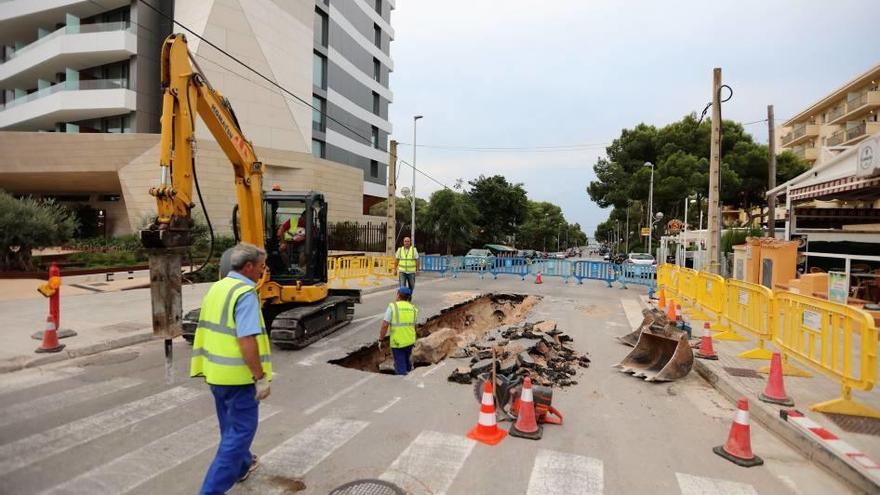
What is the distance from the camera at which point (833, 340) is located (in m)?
5.18

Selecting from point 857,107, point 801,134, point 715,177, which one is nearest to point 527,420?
point 715,177

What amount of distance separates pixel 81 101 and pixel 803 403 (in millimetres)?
36508

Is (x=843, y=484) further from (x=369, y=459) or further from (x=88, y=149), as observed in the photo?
(x=88, y=149)

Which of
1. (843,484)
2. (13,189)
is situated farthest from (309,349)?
(13,189)

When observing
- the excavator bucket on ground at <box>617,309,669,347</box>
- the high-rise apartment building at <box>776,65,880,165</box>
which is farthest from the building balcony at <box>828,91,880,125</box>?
the excavator bucket on ground at <box>617,309,669,347</box>

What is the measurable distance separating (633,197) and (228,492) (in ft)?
147

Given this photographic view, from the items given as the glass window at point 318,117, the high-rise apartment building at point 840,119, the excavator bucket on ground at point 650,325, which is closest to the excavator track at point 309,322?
the excavator bucket on ground at point 650,325

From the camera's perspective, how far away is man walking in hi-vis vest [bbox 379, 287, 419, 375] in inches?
255

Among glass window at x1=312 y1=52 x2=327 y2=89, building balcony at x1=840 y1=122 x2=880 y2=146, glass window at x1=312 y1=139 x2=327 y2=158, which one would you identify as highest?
glass window at x1=312 y1=52 x2=327 y2=89

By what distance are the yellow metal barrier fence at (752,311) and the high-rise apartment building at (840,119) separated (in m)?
30.4

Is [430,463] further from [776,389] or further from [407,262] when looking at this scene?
[407,262]

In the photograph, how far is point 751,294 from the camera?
747 centimetres

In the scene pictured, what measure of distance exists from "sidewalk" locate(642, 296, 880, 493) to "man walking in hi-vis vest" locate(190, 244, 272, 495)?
4.75 metres

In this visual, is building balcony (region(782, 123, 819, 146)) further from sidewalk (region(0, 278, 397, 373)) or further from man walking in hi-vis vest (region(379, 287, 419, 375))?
sidewalk (region(0, 278, 397, 373))
